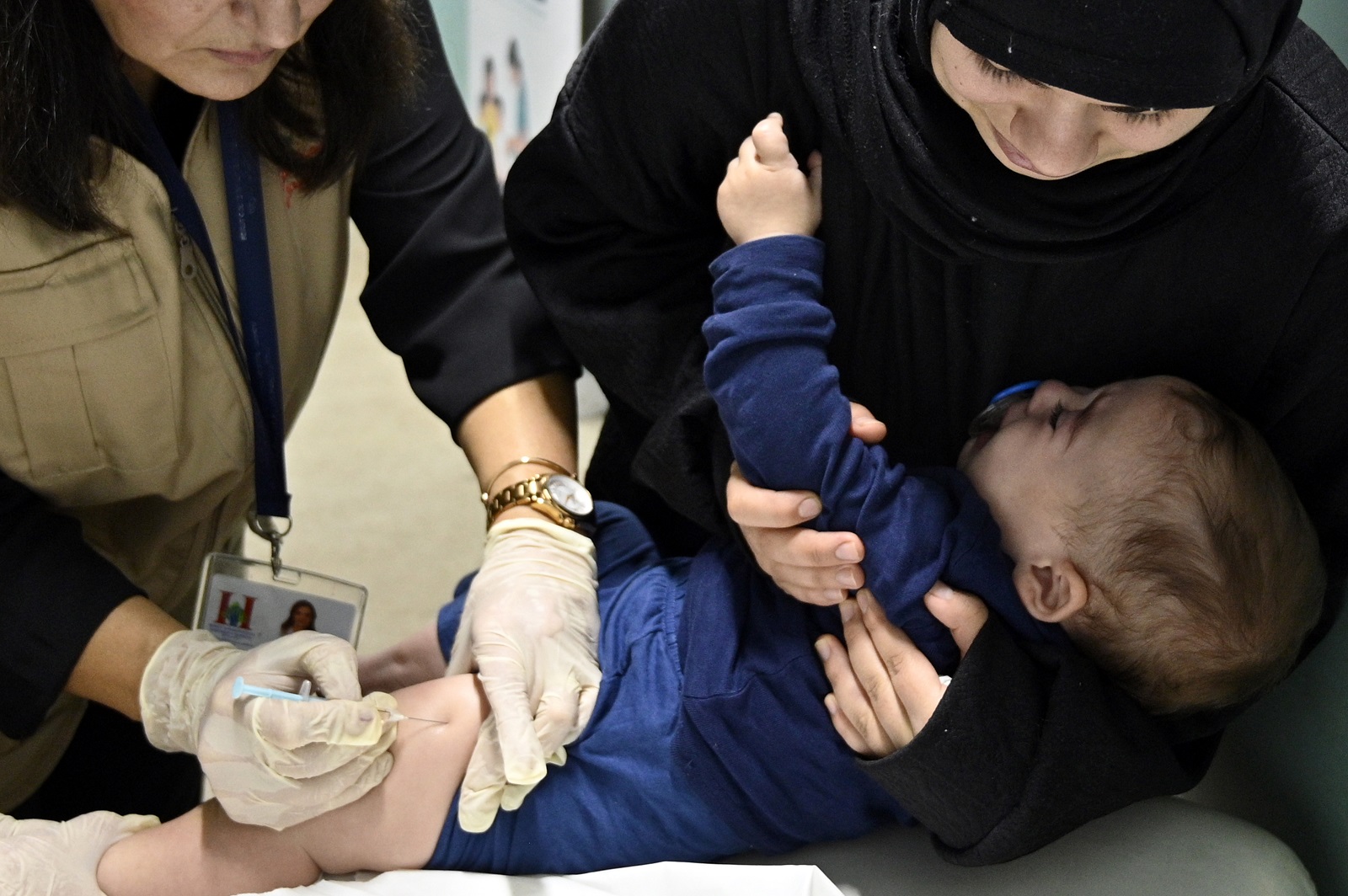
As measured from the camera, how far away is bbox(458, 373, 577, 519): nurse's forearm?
158 cm

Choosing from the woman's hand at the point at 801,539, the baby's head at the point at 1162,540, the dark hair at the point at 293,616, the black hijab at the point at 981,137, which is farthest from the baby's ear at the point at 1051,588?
the dark hair at the point at 293,616

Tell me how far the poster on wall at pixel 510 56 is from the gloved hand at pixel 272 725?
1.93 metres

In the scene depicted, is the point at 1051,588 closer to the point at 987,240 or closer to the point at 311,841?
the point at 987,240

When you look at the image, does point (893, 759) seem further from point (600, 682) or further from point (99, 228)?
point (99, 228)

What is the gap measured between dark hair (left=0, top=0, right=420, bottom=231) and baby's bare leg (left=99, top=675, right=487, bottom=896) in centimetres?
60

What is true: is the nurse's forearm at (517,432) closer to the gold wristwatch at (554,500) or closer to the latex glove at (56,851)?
the gold wristwatch at (554,500)

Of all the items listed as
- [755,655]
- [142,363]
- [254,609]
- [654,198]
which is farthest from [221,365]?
[755,655]

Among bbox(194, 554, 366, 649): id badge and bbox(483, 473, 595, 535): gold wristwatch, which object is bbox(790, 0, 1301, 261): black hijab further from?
bbox(194, 554, 366, 649): id badge

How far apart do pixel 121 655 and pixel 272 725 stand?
0.83 ft

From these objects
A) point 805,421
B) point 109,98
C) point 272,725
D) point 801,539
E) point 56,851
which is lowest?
point 56,851

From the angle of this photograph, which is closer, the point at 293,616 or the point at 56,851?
the point at 56,851

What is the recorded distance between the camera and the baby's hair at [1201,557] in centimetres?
116

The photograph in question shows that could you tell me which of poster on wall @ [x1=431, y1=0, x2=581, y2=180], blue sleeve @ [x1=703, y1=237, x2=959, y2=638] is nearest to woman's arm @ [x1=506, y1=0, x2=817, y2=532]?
blue sleeve @ [x1=703, y1=237, x2=959, y2=638]

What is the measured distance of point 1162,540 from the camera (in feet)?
3.81
